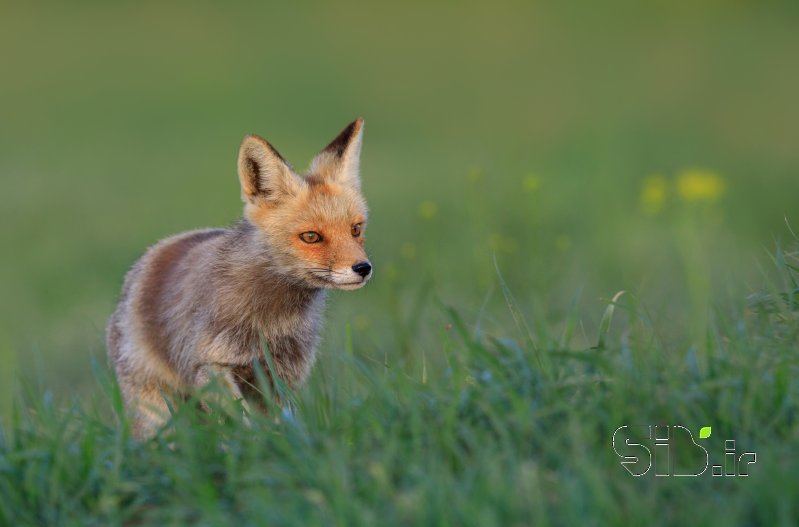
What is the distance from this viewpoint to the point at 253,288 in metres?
6.09

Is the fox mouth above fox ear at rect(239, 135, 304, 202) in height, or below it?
below

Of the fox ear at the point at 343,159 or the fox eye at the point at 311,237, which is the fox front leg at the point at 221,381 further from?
the fox ear at the point at 343,159

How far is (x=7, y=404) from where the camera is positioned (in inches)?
325

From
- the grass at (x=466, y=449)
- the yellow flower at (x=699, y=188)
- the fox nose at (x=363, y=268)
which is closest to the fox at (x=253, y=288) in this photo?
the fox nose at (x=363, y=268)

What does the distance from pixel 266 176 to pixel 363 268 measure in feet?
3.03

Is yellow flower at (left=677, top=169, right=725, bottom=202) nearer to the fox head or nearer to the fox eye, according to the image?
the fox head

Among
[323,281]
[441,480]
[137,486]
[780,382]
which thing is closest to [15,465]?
[137,486]

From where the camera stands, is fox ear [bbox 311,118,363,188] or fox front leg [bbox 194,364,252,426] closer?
Answer: fox front leg [bbox 194,364,252,426]

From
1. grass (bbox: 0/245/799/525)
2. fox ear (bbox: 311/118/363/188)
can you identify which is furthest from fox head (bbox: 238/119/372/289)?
grass (bbox: 0/245/799/525)

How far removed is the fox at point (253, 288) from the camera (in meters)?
5.91

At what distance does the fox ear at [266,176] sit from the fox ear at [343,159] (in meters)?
0.31

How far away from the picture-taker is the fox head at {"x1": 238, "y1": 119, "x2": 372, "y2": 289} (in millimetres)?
5820

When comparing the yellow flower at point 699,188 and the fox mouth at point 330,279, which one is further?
the yellow flower at point 699,188

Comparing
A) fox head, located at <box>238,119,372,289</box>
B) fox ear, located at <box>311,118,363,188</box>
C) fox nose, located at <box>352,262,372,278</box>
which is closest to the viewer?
fox nose, located at <box>352,262,372,278</box>
